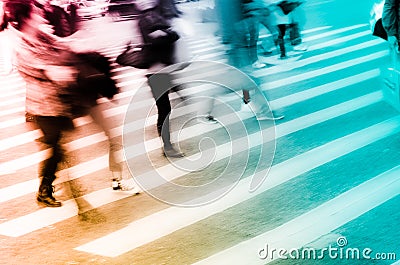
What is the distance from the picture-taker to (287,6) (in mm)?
6379

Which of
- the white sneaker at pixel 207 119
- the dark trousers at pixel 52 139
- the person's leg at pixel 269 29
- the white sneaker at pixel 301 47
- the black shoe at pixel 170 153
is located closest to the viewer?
the dark trousers at pixel 52 139

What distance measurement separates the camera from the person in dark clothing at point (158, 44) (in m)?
4.34

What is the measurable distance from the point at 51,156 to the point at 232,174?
1748mm

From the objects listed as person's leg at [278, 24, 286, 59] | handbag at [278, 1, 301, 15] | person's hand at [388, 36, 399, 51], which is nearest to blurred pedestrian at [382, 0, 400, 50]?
person's hand at [388, 36, 399, 51]

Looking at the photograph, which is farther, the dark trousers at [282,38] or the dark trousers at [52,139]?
the dark trousers at [282,38]

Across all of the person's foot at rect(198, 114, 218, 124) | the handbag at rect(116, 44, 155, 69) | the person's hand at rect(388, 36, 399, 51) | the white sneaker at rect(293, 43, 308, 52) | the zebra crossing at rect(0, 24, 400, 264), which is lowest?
the zebra crossing at rect(0, 24, 400, 264)

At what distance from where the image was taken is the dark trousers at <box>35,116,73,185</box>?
3930mm

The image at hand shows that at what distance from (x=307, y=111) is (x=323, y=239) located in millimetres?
2809

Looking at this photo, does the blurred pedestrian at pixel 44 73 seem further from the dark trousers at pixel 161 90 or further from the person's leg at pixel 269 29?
the person's leg at pixel 269 29

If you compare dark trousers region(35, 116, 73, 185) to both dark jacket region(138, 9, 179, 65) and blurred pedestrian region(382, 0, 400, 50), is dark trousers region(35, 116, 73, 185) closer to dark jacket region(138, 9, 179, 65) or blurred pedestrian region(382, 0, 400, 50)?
dark jacket region(138, 9, 179, 65)

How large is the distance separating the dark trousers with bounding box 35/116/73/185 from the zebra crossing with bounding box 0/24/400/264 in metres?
0.13

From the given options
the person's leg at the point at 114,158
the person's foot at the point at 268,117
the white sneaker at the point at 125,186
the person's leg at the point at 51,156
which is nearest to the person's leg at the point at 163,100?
the person's leg at the point at 114,158

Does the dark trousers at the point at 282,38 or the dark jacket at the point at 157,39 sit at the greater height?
the dark jacket at the point at 157,39

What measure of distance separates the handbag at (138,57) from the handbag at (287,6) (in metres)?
2.48
